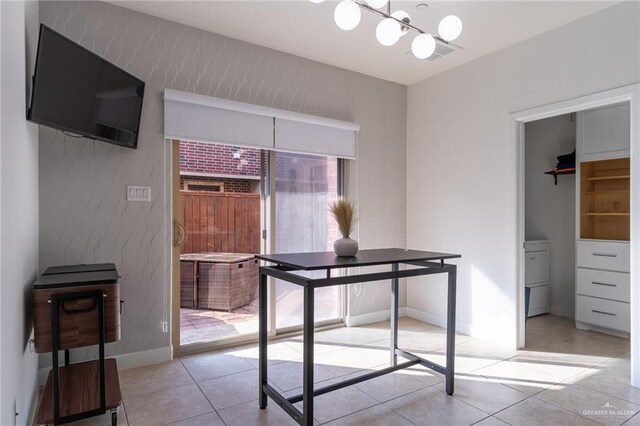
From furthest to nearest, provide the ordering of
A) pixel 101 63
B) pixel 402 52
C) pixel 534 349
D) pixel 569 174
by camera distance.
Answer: pixel 569 174, pixel 402 52, pixel 534 349, pixel 101 63

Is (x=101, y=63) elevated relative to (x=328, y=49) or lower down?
lower down

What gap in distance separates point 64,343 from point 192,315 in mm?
2186

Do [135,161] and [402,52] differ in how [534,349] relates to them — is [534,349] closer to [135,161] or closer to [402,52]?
[402,52]

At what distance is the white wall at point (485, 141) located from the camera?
3031mm

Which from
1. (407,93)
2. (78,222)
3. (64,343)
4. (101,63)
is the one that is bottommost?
(64,343)

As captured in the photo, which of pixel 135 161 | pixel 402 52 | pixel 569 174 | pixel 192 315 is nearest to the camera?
pixel 135 161

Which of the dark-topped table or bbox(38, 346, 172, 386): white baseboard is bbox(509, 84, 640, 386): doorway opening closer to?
the dark-topped table

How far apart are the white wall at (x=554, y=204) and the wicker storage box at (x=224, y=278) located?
3579 millimetres

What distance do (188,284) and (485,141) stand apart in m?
3.58

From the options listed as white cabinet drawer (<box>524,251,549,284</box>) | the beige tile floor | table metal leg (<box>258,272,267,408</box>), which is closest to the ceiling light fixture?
table metal leg (<box>258,272,267,408</box>)

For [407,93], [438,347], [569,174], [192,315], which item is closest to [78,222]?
[192,315]

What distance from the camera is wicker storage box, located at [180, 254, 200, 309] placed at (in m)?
4.18

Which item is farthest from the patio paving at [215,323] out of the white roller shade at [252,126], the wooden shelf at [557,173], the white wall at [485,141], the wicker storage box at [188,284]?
the wooden shelf at [557,173]

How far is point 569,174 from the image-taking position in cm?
456
